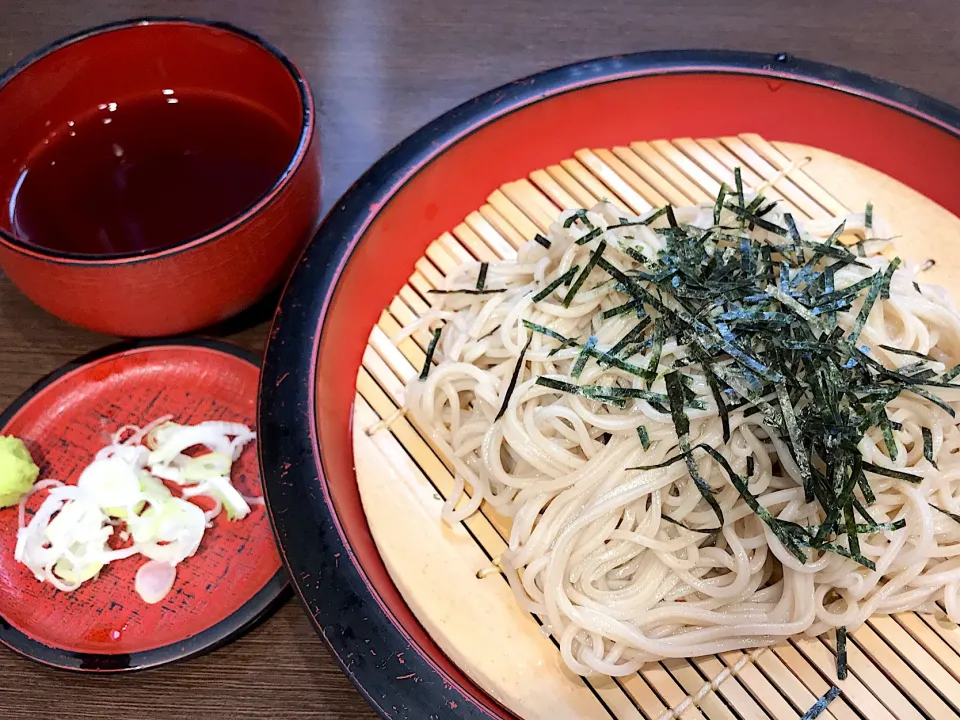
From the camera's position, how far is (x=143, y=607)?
1452 mm

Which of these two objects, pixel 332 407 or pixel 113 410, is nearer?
pixel 332 407

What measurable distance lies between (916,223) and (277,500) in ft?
4.88

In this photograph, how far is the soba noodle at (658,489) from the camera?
1270 millimetres

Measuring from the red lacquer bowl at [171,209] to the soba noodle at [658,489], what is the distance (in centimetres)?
48

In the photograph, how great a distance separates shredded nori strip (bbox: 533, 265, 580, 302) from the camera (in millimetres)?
1479

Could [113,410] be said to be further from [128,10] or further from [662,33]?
[662,33]

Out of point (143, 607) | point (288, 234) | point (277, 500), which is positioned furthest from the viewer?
point (288, 234)

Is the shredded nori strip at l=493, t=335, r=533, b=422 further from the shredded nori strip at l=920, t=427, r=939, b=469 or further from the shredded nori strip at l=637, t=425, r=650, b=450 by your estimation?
the shredded nori strip at l=920, t=427, r=939, b=469

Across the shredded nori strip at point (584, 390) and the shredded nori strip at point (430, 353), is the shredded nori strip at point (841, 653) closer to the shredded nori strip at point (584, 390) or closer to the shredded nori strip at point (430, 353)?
the shredded nori strip at point (584, 390)

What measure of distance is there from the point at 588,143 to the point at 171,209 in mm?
1018

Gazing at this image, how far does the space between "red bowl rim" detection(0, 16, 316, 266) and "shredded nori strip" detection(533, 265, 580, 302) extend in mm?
570

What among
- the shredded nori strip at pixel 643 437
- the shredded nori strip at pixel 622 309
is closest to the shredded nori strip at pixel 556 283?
the shredded nori strip at pixel 622 309

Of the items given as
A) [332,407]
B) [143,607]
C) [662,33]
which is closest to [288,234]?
[332,407]

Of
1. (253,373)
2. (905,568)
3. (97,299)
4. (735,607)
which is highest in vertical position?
(905,568)
